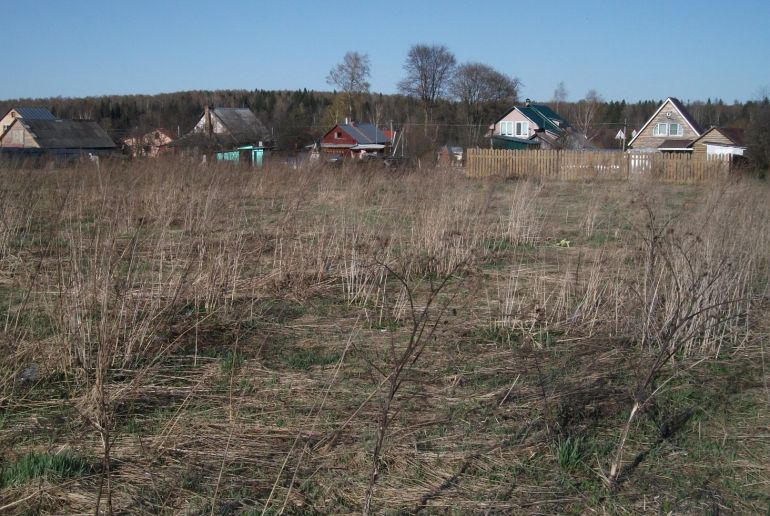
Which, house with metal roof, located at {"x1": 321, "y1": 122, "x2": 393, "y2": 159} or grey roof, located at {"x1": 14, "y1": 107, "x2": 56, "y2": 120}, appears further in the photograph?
grey roof, located at {"x1": 14, "y1": 107, "x2": 56, "y2": 120}

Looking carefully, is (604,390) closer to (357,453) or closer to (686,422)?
(686,422)

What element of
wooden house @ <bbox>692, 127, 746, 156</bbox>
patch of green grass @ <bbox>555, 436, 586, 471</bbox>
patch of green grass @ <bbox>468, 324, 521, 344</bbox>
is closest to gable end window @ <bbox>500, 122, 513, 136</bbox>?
wooden house @ <bbox>692, 127, 746, 156</bbox>

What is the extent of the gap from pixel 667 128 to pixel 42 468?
55.0 m

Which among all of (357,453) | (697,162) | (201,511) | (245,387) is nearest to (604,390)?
(357,453)

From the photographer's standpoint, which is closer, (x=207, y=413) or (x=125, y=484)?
(x=125, y=484)

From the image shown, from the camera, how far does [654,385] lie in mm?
3664

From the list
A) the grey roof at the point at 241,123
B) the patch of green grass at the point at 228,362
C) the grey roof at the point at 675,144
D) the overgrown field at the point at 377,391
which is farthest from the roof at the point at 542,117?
the patch of green grass at the point at 228,362

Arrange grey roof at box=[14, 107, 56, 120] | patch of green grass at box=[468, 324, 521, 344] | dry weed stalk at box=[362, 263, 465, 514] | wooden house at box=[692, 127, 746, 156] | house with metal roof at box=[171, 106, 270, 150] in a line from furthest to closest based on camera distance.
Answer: grey roof at box=[14, 107, 56, 120], wooden house at box=[692, 127, 746, 156], house with metal roof at box=[171, 106, 270, 150], patch of green grass at box=[468, 324, 521, 344], dry weed stalk at box=[362, 263, 465, 514]

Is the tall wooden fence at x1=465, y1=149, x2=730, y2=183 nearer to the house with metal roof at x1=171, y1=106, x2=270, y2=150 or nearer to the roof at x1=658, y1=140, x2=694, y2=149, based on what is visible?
the house with metal roof at x1=171, y1=106, x2=270, y2=150

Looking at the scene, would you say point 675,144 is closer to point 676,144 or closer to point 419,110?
point 676,144

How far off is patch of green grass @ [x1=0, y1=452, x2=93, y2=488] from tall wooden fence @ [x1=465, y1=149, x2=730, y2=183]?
737 inches

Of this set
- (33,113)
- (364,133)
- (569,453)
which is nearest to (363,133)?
(364,133)

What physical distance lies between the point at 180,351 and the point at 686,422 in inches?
107

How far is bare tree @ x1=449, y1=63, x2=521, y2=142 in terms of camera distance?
63.1 m
